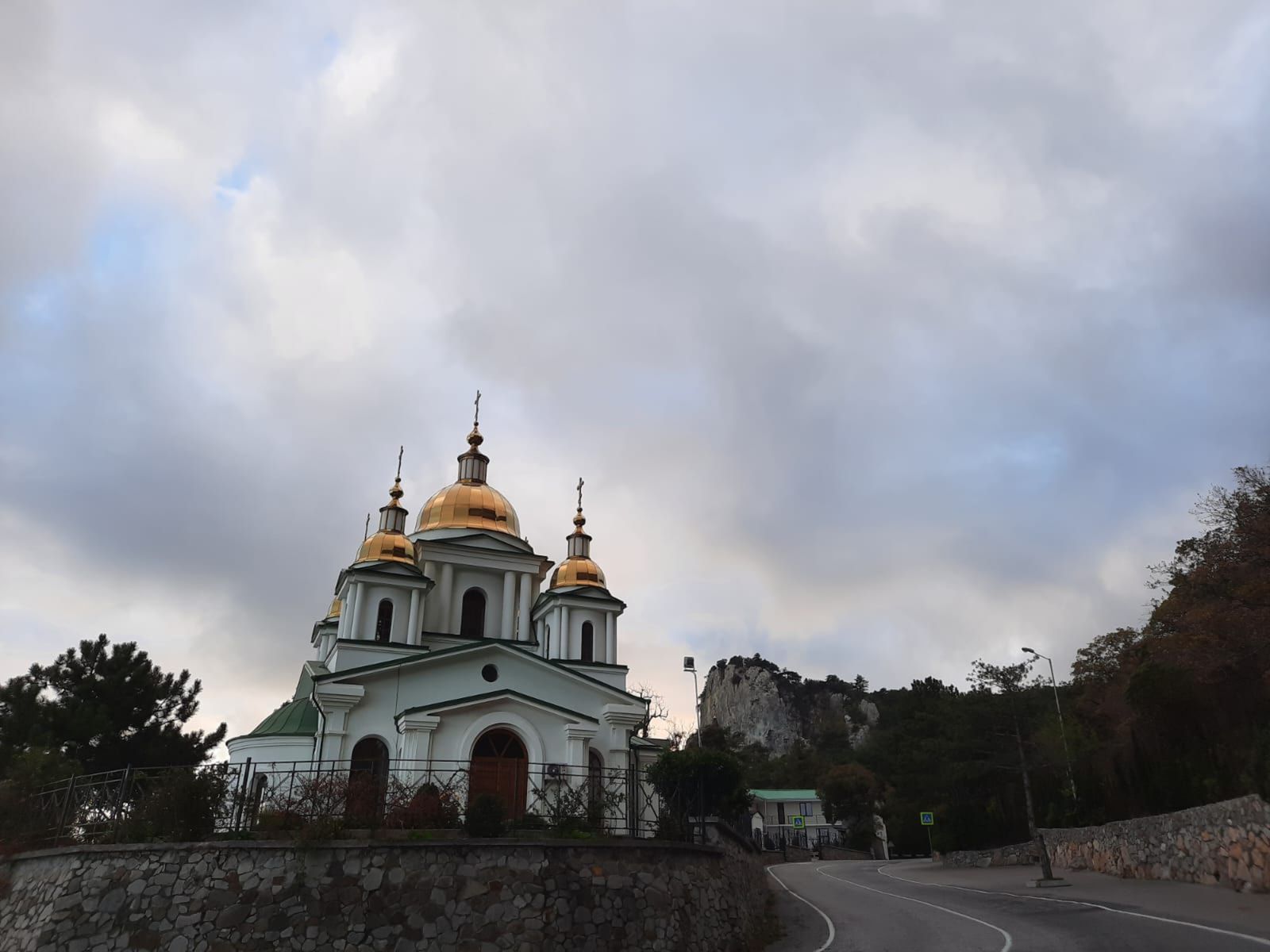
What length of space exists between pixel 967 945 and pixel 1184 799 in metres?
10.7

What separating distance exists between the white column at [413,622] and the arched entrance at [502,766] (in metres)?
6.22

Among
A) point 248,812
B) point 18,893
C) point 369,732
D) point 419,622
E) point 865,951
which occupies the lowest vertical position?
point 865,951

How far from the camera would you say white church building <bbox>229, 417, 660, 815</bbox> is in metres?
23.8

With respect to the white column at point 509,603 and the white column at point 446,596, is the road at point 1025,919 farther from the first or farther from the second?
the white column at point 446,596

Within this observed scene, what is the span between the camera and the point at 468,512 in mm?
33531

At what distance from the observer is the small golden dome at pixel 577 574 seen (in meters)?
33.5

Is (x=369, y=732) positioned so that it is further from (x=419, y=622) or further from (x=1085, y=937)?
(x=1085, y=937)

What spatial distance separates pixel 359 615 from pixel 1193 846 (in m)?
24.3

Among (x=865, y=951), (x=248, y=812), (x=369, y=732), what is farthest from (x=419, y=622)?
(x=865, y=951)

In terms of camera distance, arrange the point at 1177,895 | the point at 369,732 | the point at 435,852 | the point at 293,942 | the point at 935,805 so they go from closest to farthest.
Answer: the point at 293,942 < the point at 435,852 < the point at 1177,895 < the point at 369,732 < the point at 935,805

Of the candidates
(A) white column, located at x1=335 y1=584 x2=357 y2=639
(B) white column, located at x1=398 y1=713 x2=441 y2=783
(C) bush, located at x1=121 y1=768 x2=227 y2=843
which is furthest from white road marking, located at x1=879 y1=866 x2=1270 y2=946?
(A) white column, located at x1=335 y1=584 x2=357 y2=639

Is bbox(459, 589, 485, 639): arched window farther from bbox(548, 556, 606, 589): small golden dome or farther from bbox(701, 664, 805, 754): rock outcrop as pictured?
bbox(701, 664, 805, 754): rock outcrop

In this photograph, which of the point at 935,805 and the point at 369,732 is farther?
the point at 935,805

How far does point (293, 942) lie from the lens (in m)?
13.3
